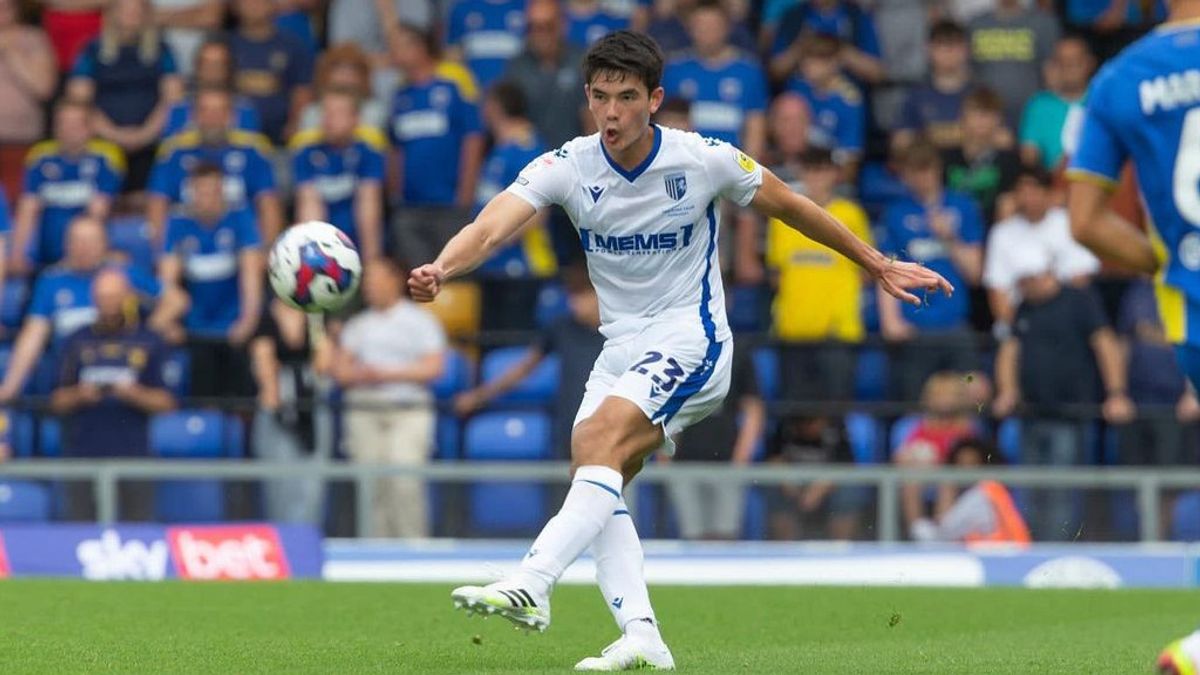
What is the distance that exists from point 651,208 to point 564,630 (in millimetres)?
2867

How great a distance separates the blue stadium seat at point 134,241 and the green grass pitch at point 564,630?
5513 mm

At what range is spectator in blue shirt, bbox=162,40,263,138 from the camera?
60.8 feet

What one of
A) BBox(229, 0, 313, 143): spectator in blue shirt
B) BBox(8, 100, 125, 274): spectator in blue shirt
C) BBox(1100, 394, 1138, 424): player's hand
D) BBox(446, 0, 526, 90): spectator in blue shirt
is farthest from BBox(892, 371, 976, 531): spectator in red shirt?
BBox(8, 100, 125, 274): spectator in blue shirt

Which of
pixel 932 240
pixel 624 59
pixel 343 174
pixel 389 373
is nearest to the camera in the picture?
pixel 624 59

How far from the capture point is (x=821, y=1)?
1962cm

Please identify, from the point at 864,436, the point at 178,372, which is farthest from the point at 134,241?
the point at 864,436

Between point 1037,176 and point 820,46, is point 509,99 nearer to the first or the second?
point 820,46

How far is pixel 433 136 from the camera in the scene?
18.7 meters

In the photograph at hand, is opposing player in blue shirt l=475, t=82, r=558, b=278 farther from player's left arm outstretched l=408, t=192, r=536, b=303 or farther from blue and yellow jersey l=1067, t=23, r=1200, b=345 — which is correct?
blue and yellow jersey l=1067, t=23, r=1200, b=345

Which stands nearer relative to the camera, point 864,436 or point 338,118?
point 864,436

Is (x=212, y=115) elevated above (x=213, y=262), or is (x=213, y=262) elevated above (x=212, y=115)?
(x=212, y=115)

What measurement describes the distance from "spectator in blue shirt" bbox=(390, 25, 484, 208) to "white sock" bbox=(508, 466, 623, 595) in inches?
412

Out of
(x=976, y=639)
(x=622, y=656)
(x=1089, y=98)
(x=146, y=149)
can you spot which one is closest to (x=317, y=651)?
(x=622, y=656)

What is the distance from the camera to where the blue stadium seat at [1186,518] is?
15281 millimetres
